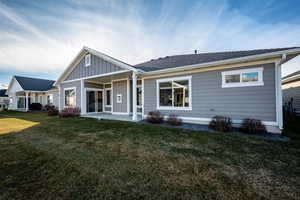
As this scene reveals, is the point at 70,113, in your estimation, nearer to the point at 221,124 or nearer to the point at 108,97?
the point at 108,97

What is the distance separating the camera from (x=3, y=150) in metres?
3.68

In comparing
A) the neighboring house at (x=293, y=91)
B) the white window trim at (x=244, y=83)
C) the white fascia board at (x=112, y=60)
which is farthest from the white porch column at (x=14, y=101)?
the neighboring house at (x=293, y=91)

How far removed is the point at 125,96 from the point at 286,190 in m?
9.54

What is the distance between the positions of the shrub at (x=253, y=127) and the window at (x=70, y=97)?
13.2 m

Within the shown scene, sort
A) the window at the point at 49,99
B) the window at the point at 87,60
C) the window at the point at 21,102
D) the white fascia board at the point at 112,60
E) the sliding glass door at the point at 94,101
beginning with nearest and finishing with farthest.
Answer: the white fascia board at the point at 112,60 → the window at the point at 87,60 → the sliding glass door at the point at 94,101 → the window at the point at 49,99 → the window at the point at 21,102

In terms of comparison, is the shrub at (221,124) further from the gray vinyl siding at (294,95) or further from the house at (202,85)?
the gray vinyl siding at (294,95)

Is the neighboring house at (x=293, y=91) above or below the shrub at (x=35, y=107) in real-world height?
above

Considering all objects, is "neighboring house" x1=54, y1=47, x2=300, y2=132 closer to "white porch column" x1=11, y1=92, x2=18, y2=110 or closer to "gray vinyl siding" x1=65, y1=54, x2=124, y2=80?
"gray vinyl siding" x1=65, y1=54, x2=124, y2=80

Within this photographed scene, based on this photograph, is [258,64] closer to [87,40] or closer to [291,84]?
[291,84]

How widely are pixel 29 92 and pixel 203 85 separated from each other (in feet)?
81.7

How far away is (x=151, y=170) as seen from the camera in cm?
256

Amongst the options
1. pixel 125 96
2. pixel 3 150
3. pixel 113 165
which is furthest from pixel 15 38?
pixel 113 165

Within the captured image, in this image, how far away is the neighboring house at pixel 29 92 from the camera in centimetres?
1788

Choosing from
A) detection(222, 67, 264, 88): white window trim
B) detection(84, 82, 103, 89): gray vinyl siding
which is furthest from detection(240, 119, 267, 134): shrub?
detection(84, 82, 103, 89): gray vinyl siding
